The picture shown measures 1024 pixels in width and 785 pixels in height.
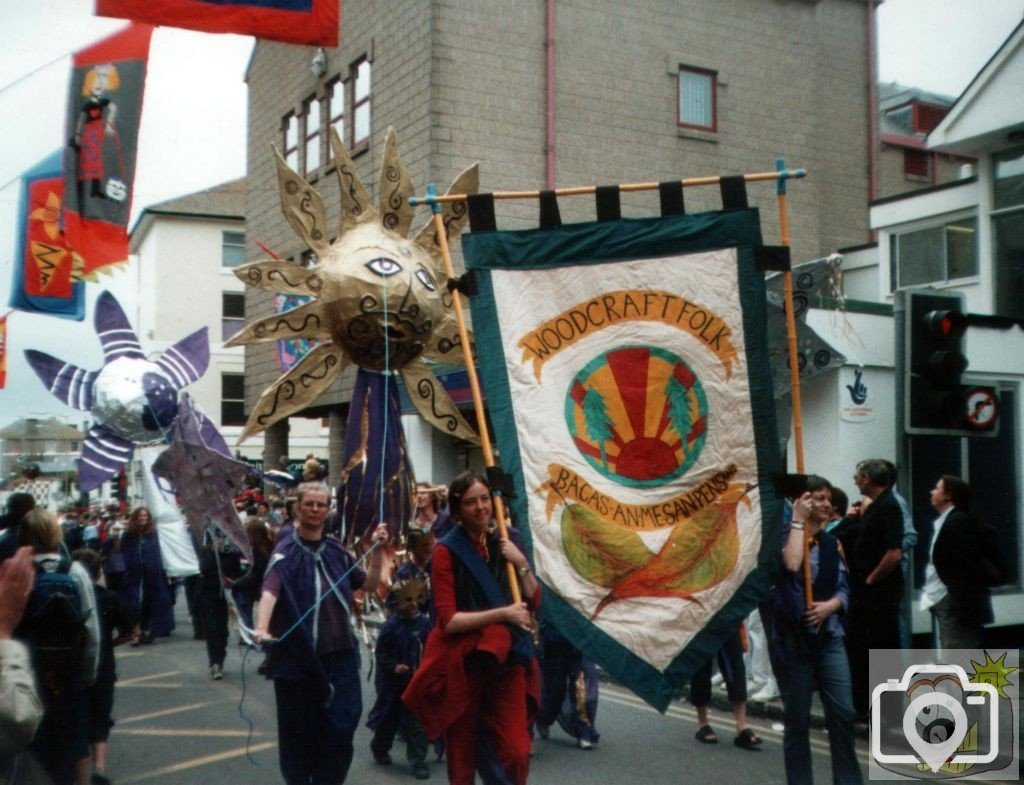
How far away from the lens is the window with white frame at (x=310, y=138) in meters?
15.1

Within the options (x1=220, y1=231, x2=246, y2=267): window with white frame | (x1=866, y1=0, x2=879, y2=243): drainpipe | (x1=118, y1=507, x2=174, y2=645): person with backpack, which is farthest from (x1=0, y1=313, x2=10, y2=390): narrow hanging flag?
(x1=866, y1=0, x2=879, y2=243): drainpipe

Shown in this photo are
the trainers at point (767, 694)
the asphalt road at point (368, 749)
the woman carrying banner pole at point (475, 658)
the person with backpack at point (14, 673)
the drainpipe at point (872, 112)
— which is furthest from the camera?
the drainpipe at point (872, 112)

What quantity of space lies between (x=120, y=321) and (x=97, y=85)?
1.69 m

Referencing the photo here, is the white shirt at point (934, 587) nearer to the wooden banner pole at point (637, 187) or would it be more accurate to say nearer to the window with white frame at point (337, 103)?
the wooden banner pole at point (637, 187)

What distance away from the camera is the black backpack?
18.2 ft

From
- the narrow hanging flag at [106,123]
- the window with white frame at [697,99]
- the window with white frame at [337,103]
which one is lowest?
the narrow hanging flag at [106,123]

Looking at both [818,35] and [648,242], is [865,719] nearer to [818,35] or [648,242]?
[648,242]

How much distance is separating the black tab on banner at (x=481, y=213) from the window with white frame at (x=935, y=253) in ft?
34.6

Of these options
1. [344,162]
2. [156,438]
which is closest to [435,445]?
[156,438]

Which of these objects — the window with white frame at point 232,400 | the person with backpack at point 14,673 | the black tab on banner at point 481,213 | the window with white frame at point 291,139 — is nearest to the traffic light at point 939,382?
the black tab on banner at point 481,213

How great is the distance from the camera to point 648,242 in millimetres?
5402

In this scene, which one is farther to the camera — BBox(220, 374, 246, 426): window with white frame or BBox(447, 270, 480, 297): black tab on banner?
BBox(220, 374, 246, 426): window with white frame

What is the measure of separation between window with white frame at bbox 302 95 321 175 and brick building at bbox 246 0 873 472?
0.09 m

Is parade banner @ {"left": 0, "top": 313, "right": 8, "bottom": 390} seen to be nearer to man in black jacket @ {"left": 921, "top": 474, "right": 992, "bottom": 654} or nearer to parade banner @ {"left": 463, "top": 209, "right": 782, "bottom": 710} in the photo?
parade banner @ {"left": 463, "top": 209, "right": 782, "bottom": 710}
